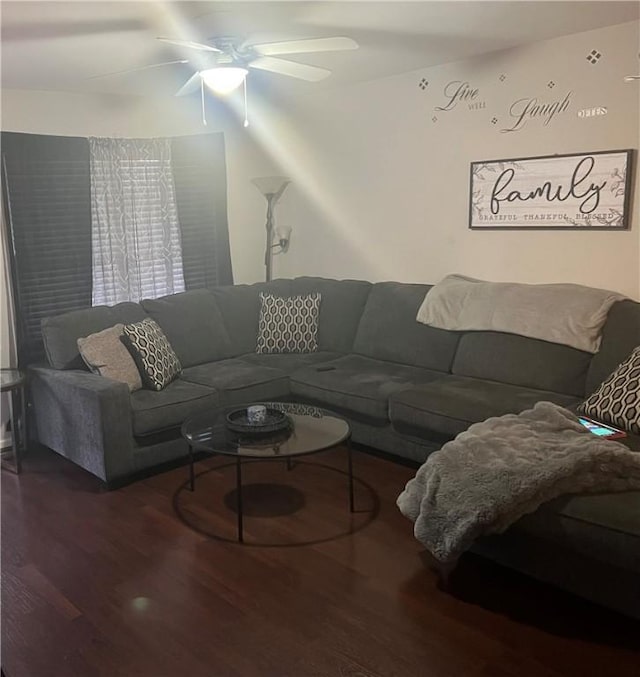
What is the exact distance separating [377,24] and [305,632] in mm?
2628

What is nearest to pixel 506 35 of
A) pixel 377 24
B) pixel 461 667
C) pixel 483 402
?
pixel 377 24

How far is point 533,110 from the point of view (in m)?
3.68

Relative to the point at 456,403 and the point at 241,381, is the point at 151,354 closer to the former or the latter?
the point at 241,381

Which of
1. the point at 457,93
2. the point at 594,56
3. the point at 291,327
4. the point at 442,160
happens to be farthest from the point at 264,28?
the point at 291,327

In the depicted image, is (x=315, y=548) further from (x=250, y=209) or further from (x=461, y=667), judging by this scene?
(x=250, y=209)

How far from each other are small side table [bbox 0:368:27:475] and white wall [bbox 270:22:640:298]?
230 cm

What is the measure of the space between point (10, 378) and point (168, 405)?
3.16 feet

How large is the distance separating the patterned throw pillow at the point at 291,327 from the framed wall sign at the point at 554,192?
49.5 inches

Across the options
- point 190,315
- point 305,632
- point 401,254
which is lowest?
point 305,632

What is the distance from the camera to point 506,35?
338 centimetres

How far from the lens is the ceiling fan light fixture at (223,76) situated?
3.03 meters

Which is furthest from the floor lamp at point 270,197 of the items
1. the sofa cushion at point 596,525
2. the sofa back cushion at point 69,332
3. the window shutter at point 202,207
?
the sofa cushion at point 596,525

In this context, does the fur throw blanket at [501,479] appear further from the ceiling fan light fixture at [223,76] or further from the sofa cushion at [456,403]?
the ceiling fan light fixture at [223,76]

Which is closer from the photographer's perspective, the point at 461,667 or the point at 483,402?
the point at 461,667
